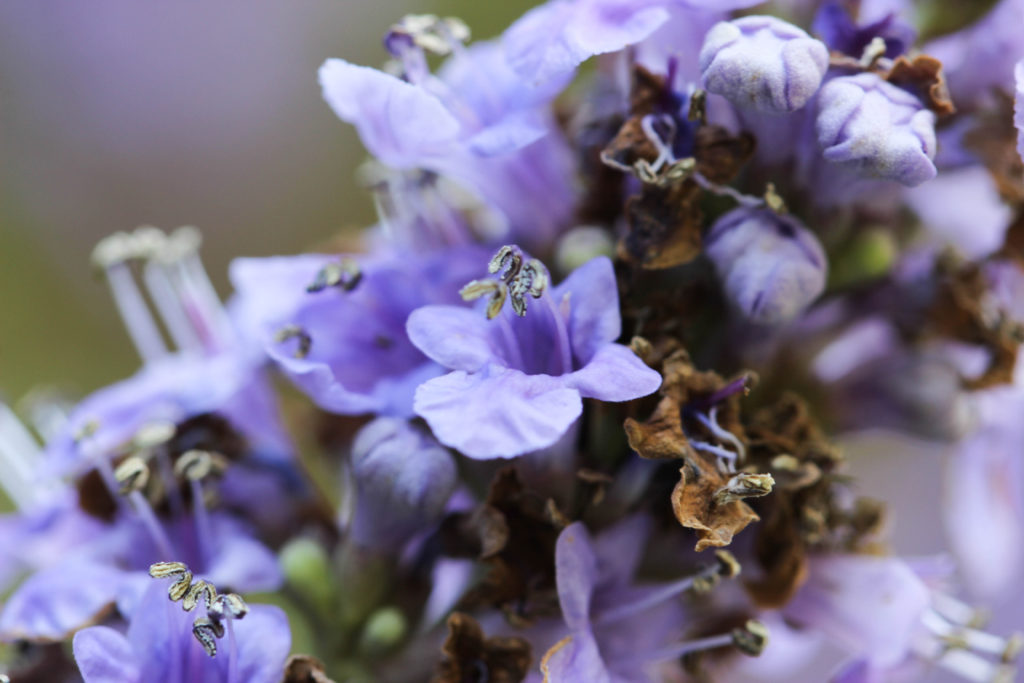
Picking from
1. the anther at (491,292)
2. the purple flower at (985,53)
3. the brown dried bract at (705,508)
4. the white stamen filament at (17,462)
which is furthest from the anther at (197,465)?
the purple flower at (985,53)

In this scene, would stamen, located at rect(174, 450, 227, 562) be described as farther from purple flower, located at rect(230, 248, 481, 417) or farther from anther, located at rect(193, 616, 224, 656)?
anther, located at rect(193, 616, 224, 656)

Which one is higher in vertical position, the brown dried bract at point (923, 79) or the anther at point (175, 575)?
the brown dried bract at point (923, 79)

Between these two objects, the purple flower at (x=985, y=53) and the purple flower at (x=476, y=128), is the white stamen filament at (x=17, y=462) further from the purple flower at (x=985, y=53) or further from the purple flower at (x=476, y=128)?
the purple flower at (x=985, y=53)

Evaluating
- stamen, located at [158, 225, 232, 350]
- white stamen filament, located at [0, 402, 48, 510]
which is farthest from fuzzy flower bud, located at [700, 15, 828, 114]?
white stamen filament, located at [0, 402, 48, 510]

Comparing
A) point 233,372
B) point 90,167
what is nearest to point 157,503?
point 233,372

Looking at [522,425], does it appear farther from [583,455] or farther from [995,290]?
[995,290]

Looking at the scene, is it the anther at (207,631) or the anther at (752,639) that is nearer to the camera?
the anther at (207,631)
